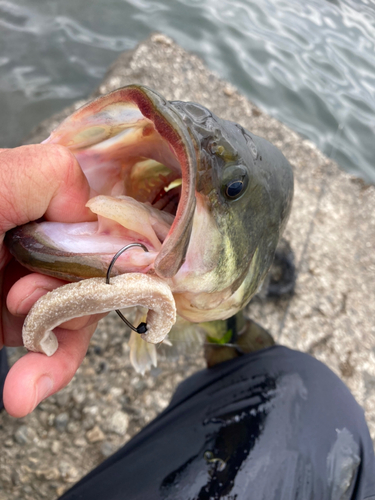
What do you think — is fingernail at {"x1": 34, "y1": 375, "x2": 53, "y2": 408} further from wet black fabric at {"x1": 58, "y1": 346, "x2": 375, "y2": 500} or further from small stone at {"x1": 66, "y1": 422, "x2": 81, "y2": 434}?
small stone at {"x1": 66, "y1": 422, "x2": 81, "y2": 434}

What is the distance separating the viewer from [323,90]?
5168 mm

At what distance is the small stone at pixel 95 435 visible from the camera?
2.13 m

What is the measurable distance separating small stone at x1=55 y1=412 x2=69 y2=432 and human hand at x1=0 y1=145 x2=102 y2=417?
1164 millimetres

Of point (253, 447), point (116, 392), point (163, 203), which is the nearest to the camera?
point (163, 203)

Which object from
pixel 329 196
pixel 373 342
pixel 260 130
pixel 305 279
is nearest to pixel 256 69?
pixel 260 130

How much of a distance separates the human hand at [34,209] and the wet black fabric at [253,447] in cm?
67

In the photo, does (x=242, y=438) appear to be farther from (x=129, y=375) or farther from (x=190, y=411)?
(x=129, y=375)

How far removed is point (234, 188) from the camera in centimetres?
111

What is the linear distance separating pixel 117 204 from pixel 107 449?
5.57 feet

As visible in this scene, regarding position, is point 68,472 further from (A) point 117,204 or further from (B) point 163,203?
(A) point 117,204

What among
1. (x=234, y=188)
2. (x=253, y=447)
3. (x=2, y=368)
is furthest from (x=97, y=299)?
(x=2, y=368)

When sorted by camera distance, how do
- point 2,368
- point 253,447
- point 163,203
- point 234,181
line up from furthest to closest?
point 2,368
point 253,447
point 163,203
point 234,181

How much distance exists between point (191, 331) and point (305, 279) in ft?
5.14

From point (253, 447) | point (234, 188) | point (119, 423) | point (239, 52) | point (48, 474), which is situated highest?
point (234, 188)
